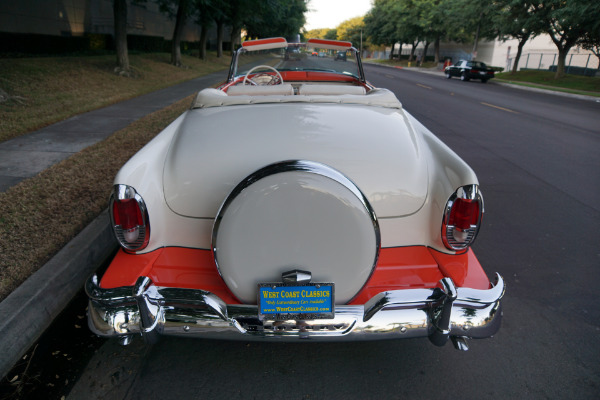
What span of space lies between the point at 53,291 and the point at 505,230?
408cm

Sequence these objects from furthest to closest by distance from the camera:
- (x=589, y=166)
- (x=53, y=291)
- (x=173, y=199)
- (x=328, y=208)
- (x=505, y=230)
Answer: (x=589, y=166) < (x=505, y=230) < (x=53, y=291) < (x=173, y=199) < (x=328, y=208)

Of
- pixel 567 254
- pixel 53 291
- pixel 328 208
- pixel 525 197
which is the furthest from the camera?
pixel 525 197

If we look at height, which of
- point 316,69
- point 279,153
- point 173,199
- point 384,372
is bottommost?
point 384,372

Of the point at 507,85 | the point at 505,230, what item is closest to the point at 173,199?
the point at 505,230

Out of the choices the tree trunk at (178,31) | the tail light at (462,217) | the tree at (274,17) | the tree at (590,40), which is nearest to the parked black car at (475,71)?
the tree at (590,40)

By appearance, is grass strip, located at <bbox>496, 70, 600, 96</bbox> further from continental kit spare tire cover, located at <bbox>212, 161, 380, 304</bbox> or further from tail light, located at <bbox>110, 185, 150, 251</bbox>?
tail light, located at <bbox>110, 185, 150, 251</bbox>

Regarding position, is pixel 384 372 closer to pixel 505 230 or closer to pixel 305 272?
pixel 305 272

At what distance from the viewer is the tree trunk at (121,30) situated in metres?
14.1

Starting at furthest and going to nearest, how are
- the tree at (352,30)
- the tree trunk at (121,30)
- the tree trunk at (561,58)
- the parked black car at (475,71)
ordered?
the tree at (352,30) < the parked black car at (475,71) < the tree trunk at (561,58) < the tree trunk at (121,30)

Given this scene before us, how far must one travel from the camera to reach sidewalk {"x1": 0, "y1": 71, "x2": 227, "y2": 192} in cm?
500

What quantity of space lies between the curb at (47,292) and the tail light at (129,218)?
0.93 m

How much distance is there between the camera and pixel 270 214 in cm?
178

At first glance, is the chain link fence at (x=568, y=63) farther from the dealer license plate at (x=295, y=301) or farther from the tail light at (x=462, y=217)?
the dealer license plate at (x=295, y=301)

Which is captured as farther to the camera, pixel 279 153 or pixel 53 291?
pixel 53 291
